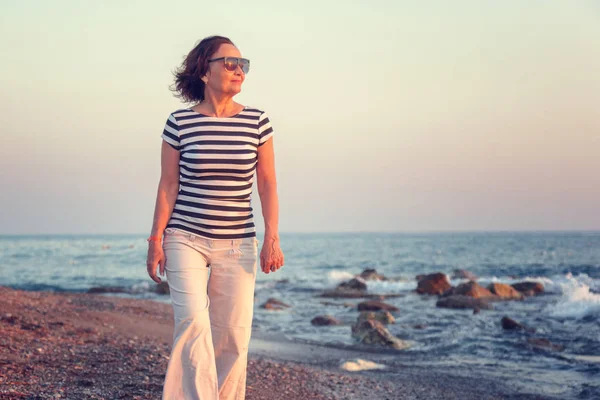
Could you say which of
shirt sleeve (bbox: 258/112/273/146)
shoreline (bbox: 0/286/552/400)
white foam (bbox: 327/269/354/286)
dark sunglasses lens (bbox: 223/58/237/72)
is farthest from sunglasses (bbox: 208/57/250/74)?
white foam (bbox: 327/269/354/286)

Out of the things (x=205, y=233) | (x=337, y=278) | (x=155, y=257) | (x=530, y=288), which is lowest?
(x=337, y=278)

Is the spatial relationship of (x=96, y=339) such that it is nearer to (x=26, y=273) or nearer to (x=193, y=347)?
(x=193, y=347)

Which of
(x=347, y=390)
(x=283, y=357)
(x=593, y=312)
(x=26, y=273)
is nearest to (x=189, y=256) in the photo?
(x=347, y=390)

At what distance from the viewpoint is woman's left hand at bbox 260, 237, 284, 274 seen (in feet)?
12.3

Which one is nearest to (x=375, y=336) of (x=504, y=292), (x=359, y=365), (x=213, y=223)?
(x=359, y=365)

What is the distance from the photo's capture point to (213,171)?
362 centimetres

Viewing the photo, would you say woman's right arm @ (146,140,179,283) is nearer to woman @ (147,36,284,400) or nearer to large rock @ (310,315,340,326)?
woman @ (147,36,284,400)

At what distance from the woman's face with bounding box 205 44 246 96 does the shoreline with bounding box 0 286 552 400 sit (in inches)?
106

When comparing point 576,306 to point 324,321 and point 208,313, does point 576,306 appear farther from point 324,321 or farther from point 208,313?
point 208,313

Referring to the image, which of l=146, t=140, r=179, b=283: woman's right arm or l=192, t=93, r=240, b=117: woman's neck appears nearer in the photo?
l=146, t=140, r=179, b=283: woman's right arm

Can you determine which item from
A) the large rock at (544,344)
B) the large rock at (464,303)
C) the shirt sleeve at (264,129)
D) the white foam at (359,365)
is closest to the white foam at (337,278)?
the large rock at (464,303)

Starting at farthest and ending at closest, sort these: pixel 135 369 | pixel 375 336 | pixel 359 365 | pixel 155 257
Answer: pixel 375 336 → pixel 359 365 → pixel 135 369 → pixel 155 257

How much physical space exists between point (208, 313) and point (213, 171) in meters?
0.78

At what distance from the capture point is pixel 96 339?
8062mm
